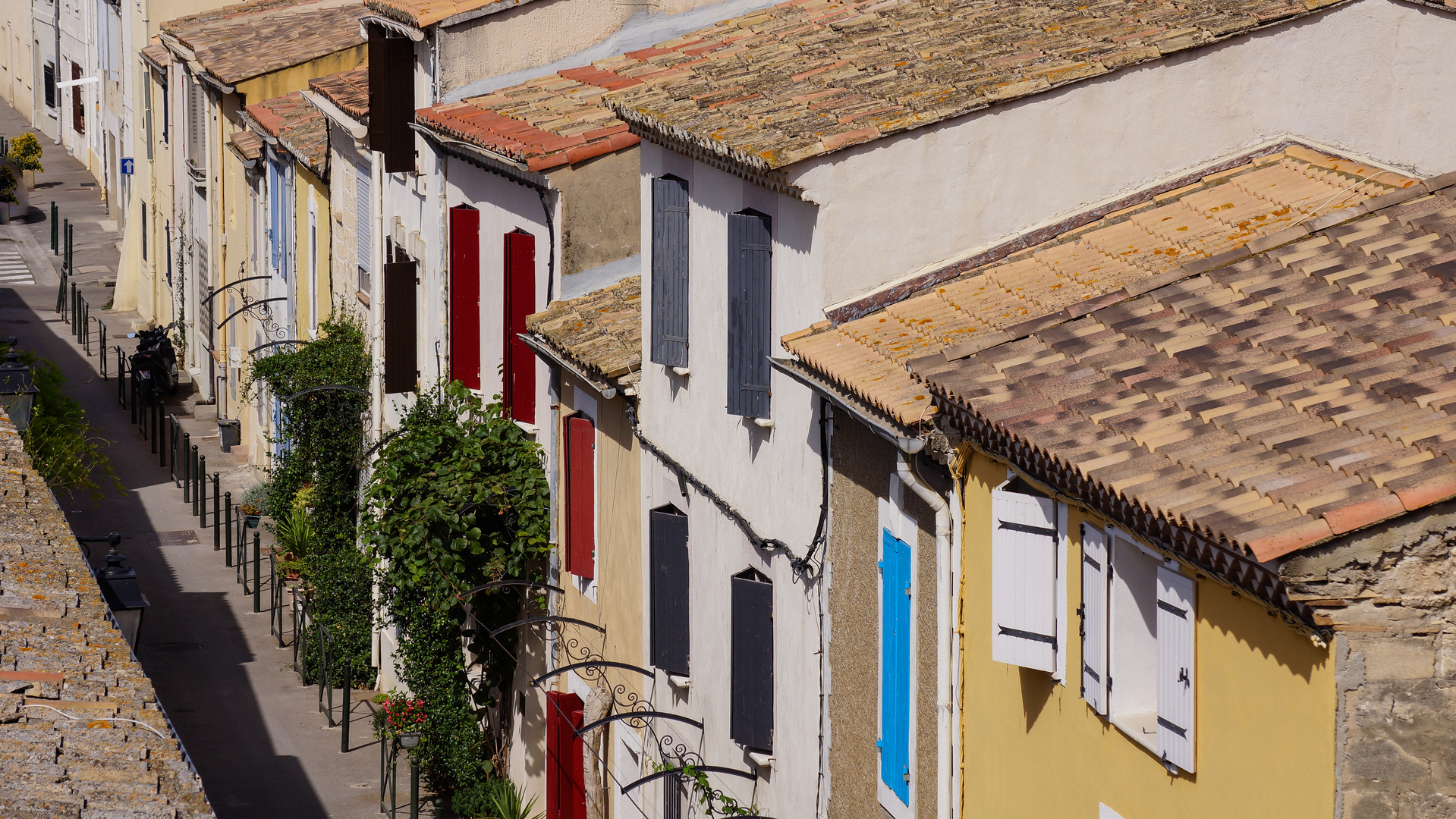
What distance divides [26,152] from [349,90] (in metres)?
42.6

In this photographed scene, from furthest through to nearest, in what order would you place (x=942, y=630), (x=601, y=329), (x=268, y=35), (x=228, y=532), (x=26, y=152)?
(x=26, y=152), (x=268, y=35), (x=228, y=532), (x=601, y=329), (x=942, y=630)

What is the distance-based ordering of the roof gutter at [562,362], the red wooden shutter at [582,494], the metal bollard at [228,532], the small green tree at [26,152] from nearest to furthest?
the roof gutter at [562,362], the red wooden shutter at [582,494], the metal bollard at [228,532], the small green tree at [26,152]

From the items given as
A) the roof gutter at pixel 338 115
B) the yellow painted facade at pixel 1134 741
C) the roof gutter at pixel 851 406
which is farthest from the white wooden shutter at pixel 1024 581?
the roof gutter at pixel 338 115

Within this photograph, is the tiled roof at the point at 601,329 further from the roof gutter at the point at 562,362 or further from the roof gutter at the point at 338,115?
the roof gutter at the point at 338,115

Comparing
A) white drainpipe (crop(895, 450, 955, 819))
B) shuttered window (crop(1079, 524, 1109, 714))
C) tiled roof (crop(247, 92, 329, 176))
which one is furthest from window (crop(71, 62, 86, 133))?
shuttered window (crop(1079, 524, 1109, 714))

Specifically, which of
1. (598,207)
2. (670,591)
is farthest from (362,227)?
(670,591)

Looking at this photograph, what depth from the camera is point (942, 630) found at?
10492mm

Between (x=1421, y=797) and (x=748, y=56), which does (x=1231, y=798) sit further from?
(x=748, y=56)

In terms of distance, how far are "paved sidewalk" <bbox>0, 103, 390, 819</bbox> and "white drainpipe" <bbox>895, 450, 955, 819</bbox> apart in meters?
13.8

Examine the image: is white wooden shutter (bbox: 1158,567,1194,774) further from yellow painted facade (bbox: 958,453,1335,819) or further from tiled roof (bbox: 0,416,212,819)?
tiled roof (bbox: 0,416,212,819)

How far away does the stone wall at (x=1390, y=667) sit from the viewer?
691cm

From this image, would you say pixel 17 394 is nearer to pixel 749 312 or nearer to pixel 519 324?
pixel 519 324

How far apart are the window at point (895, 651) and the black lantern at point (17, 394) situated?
38.6 feet

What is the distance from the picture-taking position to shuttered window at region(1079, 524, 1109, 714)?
878 cm
